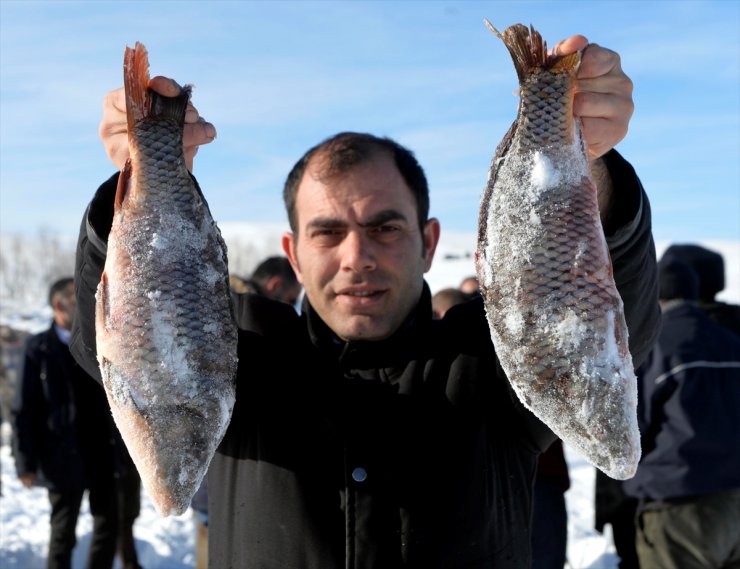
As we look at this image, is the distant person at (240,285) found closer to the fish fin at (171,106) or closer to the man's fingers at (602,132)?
the fish fin at (171,106)

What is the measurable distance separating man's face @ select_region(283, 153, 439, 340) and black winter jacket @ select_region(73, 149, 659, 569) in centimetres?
11

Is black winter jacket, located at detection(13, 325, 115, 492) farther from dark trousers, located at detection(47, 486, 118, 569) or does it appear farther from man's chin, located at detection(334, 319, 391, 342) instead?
man's chin, located at detection(334, 319, 391, 342)

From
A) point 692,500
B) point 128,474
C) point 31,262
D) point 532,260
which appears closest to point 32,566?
point 128,474

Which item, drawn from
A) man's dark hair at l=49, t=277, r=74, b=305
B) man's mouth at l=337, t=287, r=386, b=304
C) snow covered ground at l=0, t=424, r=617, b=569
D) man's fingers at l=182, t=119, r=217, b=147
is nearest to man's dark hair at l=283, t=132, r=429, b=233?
man's mouth at l=337, t=287, r=386, b=304

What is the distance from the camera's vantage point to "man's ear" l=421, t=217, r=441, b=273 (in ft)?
9.05

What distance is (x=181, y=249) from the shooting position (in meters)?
1.70

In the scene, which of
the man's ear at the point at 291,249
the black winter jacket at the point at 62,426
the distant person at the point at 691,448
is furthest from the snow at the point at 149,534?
the man's ear at the point at 291,249

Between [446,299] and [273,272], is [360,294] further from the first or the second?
[446,299]

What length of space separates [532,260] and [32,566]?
7.48 m

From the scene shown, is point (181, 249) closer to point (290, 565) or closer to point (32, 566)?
point (290, 565)

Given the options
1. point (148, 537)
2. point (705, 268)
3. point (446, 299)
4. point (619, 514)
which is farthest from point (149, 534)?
point (705, 268)

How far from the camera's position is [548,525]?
16.2 feet

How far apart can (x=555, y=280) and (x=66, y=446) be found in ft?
18.8

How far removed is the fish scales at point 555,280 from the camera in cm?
154
